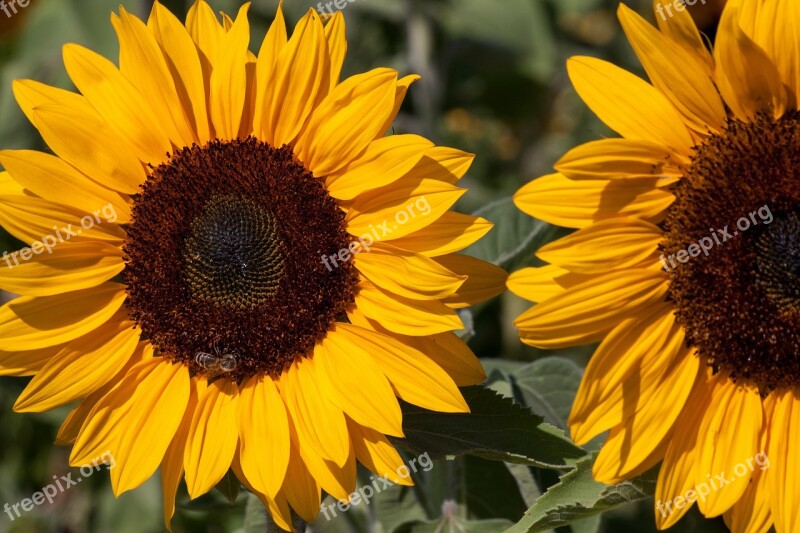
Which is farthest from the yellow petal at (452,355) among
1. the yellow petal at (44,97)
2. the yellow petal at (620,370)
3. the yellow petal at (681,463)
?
the yellow petal at (44,97)

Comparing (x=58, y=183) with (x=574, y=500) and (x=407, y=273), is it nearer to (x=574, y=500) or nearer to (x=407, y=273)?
(x=407, y=273)

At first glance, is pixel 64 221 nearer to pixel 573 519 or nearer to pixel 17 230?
pixel 17 230

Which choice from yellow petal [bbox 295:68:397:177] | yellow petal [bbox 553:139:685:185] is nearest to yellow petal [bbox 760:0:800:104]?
yellow petal [bbox 553:139:685:185]

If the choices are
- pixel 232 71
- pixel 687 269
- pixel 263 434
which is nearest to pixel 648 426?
pixel 687 269

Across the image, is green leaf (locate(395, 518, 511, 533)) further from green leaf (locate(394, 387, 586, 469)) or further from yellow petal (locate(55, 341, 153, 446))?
yellow petal (locate(55, 341, 153, 446))

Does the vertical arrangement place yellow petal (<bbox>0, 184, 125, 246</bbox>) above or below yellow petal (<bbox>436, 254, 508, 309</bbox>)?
above

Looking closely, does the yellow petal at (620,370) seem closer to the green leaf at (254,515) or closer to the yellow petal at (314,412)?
the yellow petal at (314,412)

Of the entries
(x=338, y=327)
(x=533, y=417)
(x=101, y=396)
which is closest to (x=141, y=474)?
(x=101, y=396)
